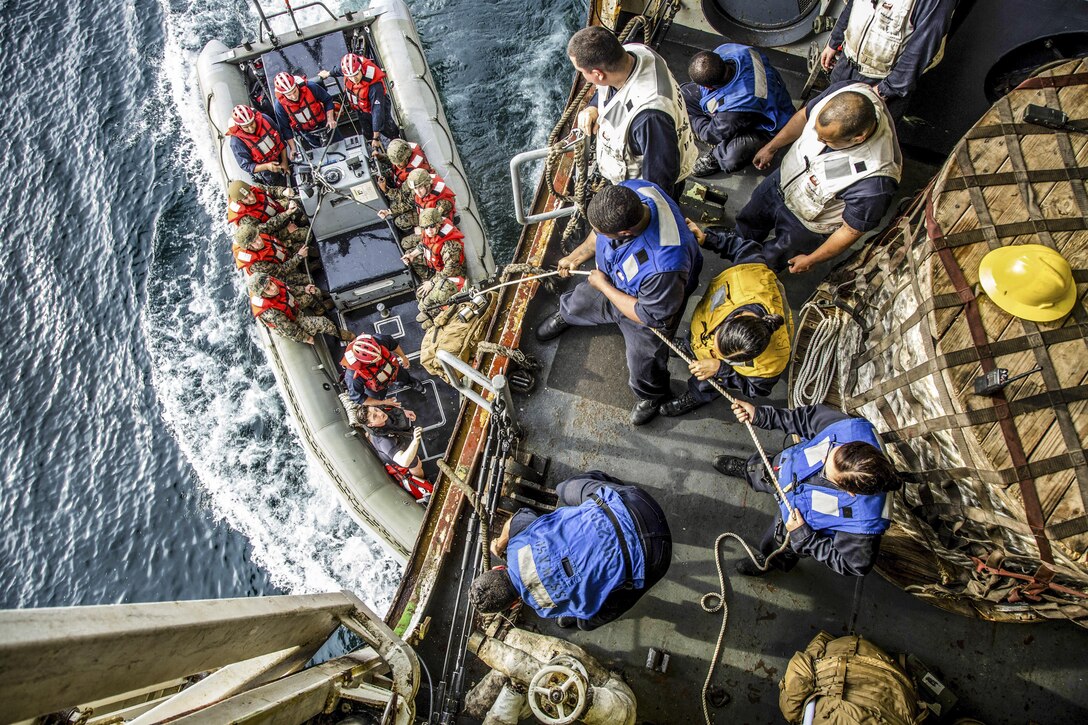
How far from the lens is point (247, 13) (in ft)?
40.1

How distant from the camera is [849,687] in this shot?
141 inches

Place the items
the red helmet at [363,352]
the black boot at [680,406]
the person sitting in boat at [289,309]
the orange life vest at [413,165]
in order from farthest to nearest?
the orange life vest at [413,165]
the person sitting in boat at [289,309]
the red helmet at [363,352]
the black boot at [680,406]

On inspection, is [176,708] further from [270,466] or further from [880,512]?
[270,466]

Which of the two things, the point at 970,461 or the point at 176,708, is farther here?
the point at 970,461

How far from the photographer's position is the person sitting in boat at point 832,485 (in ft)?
10.7

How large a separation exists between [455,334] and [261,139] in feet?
Answer: 16.3

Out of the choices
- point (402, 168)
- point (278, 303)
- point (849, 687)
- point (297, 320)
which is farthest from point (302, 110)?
point (849, 687)

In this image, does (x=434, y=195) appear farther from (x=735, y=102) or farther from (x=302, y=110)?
(x=735, y=102)

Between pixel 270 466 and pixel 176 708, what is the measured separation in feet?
22.9

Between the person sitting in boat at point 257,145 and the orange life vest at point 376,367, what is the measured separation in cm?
367

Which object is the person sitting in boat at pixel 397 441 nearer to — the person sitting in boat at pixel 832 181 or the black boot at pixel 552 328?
the black boot at pixel 552 328

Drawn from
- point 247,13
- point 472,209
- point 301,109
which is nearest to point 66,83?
point 247,13

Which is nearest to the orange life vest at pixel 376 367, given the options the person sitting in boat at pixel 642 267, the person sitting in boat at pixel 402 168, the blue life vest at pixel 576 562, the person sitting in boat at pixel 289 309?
the person sitting in boat at pixel 289 309

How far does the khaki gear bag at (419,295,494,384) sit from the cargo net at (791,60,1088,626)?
10.6 ft
